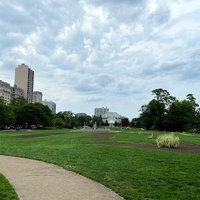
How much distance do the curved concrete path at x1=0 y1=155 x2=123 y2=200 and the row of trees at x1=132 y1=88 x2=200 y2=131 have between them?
3056 inches

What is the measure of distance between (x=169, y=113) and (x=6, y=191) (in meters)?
84.5

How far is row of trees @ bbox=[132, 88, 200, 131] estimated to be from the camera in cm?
8581

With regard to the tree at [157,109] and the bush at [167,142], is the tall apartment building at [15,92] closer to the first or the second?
the tree at [157,109]

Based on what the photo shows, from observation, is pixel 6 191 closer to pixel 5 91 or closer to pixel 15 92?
pixel 5 91

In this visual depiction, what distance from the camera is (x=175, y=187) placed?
28.1 ft

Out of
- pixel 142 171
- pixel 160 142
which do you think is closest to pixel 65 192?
pixel 142 171

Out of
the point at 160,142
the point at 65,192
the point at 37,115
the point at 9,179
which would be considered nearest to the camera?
the point at 65,192

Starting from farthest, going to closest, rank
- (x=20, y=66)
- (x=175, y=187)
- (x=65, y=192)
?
(x=20, y=66) < (x=175, y=187) < (x=65, y=192)

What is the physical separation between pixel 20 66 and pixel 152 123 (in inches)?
4229

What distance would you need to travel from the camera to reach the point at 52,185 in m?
8.50

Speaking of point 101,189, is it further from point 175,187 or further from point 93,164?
point 93,164

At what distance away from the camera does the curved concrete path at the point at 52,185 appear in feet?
23.9

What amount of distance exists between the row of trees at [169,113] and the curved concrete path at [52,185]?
77620mm

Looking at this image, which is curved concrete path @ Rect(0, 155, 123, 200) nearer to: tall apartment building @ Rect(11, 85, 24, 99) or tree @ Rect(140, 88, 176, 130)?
tree @ Rect(140, 88, 176, 130)
